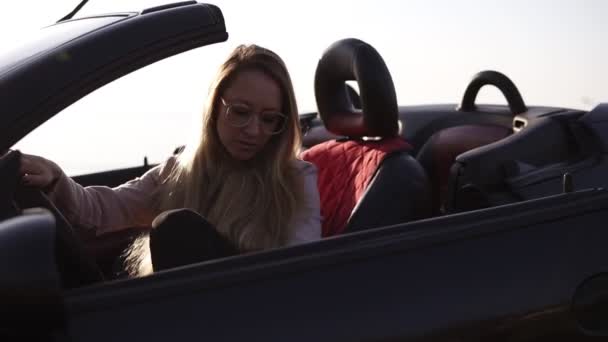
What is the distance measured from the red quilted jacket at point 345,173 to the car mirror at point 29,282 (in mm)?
1461

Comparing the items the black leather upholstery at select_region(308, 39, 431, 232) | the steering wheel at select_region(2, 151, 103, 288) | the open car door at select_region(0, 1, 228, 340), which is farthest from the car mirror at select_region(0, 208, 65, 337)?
the black leather upholstery at select_region(308, 39, 431, 232)

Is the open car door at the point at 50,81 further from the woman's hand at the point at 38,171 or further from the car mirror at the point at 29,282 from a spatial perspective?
the woman's hand at the point at 38,171

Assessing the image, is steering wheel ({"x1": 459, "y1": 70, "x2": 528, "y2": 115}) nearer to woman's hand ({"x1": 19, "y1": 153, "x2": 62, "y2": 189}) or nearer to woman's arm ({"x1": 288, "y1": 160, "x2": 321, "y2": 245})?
woman's arm ({"x1": 288, "y1": 160, "x2": 321, "y2": 245})

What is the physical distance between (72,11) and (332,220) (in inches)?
44.8

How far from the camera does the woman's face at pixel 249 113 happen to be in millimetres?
2531

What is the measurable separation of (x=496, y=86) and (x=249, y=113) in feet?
6.23

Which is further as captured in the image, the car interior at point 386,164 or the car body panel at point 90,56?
the car interior at point 386,164

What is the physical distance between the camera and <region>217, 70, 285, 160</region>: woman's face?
2.53 metres

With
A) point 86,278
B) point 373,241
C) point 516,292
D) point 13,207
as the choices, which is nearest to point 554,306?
point 516,292

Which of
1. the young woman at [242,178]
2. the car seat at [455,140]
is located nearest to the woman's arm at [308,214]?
the young woman at [242,178]

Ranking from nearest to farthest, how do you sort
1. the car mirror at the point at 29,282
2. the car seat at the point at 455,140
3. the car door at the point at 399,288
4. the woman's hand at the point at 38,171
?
1. the car mirror at the point at 29,282
2. the car door at the point at 399,288
3. the woman's hand at the point at 38,171
4. the car seat at the point at 455,140

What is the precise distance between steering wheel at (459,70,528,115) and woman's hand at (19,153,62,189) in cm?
238

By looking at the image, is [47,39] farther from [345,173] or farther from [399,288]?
[345,173]

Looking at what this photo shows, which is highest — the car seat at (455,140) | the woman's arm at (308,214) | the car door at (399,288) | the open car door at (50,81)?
the open car door at (50,81)
